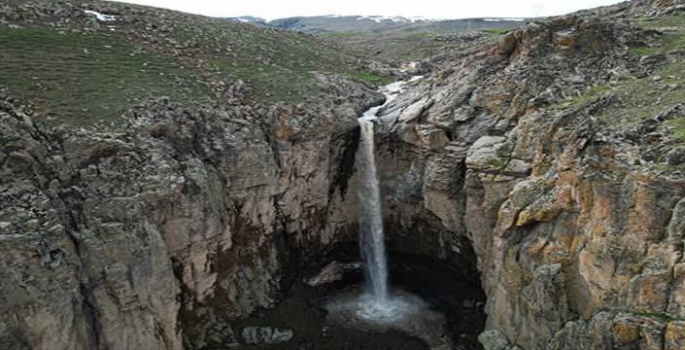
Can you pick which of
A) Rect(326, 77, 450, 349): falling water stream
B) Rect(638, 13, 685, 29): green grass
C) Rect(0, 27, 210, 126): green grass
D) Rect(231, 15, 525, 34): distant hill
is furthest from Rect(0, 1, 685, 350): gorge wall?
Rect(231, 15, 525, 34): distant hill

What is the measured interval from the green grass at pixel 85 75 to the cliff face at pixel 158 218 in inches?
53.2

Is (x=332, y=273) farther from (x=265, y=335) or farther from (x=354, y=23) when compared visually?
(x=354, y=23)

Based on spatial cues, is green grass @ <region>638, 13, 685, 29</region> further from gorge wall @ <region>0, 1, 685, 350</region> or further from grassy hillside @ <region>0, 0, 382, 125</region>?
grassy hillside @ <region>0, 0, 382, 125</region>

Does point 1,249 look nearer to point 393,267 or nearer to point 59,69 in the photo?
point 59,69

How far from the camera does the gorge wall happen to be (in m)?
16.9

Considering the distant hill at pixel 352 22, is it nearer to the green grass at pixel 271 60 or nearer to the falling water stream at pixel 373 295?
the green grass at pixel 271 60

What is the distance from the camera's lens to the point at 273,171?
26828 millimetres

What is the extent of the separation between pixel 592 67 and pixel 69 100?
22993 mm

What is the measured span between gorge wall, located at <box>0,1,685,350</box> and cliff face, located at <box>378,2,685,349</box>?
0.08 metres

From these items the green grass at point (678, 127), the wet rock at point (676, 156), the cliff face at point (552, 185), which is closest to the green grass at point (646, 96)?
the cliff face at point (552, 185)

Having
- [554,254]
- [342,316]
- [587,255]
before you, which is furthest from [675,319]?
[342,316]

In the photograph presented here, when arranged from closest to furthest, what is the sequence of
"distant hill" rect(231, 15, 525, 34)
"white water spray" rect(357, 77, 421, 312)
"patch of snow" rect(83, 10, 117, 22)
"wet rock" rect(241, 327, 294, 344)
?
"wet rock" rect(241, 327, 294, 344) < "white water spray" rect(357, 77, 421, 312) < "patch of snow" rect(83, 10, 117, 22) < "distant hill" rect(231, 15, 525, 34)

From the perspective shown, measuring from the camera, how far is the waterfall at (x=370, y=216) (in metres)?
31.0

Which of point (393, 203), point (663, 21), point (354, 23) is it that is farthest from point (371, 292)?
point (354, 23)
